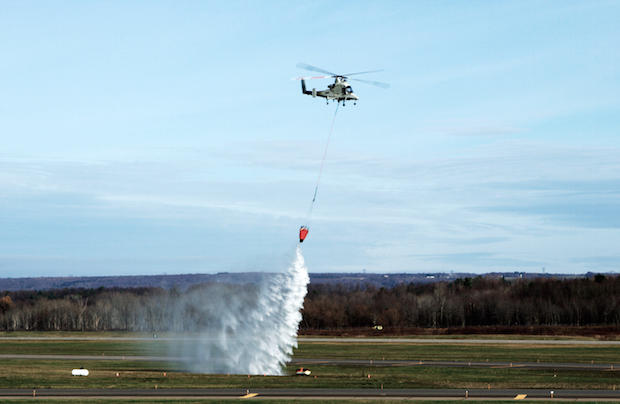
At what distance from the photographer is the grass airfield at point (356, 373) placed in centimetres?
6250

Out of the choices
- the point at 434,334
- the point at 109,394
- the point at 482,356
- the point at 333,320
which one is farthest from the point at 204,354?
the point at 333,320

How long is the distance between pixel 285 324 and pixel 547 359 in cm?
4242

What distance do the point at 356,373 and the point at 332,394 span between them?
17266 mm

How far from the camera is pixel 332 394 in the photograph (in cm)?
5553

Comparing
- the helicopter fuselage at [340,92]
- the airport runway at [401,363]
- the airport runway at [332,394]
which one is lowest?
the airport runway at [401,363]

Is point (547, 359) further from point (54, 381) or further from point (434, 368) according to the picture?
point (54, 381)

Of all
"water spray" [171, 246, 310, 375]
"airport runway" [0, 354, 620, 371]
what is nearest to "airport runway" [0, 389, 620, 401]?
"water spray" [171, 246, 310, 375]

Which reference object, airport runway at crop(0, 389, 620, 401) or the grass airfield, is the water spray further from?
airport runway at crop(0, 389, 620, 401)

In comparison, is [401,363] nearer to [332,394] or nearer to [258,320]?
[258,320]

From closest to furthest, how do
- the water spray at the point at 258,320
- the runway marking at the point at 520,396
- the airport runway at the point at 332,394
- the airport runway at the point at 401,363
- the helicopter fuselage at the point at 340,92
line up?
the runway marking at the point at 520,396 < the airport runway at the point at 332,394 < the helicopter fuselage at the point at 340,92 < the water spray at the point at 258,320 < the airport runway at the point at 401,363

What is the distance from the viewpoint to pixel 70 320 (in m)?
199

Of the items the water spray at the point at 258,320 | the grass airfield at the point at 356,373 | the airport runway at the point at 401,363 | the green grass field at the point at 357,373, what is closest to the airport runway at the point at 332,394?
the grass airfield at the point at 356,373

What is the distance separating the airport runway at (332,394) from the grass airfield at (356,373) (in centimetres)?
244

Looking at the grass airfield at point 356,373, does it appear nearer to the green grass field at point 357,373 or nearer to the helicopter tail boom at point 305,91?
the green grass field at point 357,373
